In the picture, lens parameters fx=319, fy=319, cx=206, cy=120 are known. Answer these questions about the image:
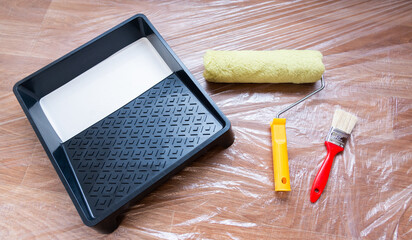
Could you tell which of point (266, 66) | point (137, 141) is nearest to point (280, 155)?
point (266, 66)

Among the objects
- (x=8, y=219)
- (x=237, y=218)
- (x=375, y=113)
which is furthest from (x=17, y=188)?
(x=375, y=113)

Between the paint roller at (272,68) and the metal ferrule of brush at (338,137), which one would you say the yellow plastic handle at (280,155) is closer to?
the paint roller at (272,68)

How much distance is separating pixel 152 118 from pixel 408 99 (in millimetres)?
602

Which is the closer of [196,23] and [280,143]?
[280,143]

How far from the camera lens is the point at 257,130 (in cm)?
75

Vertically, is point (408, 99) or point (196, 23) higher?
point (196, 23)

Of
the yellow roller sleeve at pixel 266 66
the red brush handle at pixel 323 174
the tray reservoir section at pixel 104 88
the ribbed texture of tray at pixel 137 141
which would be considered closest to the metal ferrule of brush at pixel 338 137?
the red brush handle at pixel 323 174

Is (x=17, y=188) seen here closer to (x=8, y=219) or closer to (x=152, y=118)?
(x=8, y=219)

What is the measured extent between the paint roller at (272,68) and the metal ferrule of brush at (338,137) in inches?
4.2

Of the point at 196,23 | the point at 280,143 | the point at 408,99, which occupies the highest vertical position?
Answer: the point at 196,23

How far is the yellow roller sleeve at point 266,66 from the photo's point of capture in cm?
72

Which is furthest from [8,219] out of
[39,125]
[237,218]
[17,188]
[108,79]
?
[237,218]

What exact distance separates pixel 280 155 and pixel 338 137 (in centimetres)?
14

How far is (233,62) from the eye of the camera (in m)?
0.73
